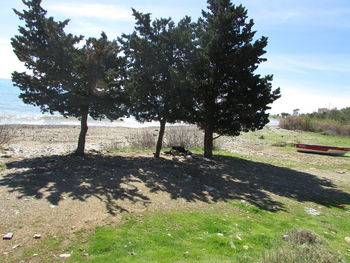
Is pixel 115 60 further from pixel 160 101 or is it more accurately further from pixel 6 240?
pixel 6 240

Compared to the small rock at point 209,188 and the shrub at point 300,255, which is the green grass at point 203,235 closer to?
the shrub at point 300,255

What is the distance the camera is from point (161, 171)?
996 centimetres

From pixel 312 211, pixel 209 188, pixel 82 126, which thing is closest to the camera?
pixel 312 211

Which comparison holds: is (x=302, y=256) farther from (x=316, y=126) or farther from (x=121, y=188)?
(x=316, y=126)

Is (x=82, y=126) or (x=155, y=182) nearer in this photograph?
(x=155, y=182)

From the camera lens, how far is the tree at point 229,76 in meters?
12.1

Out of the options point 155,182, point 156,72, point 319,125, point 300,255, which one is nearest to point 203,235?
point 300,255

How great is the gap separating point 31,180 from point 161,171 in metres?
4.38

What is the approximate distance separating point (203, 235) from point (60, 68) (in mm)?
9135

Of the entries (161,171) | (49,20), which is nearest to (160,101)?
(161,171)

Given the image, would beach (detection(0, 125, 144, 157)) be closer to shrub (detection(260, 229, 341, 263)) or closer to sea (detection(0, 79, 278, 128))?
sea (detection(0, 79, 278, 128))

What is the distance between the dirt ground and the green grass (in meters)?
0.59

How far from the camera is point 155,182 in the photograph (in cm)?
846

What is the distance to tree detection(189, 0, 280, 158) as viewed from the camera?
476 inches
